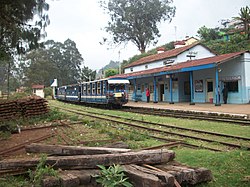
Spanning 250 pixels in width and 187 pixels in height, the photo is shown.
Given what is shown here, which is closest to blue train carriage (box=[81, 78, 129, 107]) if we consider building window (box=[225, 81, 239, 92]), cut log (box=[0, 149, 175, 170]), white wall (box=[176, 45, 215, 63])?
building window (box=[225, 81, 239, 92])

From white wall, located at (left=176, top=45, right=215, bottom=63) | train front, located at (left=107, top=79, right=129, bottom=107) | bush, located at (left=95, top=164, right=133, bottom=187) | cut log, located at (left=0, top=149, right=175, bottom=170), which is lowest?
bush, located at (left=95, top=164, right=133, bottom=187)

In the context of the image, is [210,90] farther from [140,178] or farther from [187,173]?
[140,178]

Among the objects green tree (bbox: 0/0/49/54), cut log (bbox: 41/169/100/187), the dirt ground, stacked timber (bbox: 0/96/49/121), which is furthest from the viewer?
stacked timber (bbox: 0/96/49/121)

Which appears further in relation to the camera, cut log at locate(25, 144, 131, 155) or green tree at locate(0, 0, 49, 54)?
green tree at locate(0, 0, 49, 54)

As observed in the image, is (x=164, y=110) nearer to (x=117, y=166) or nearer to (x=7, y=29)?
Answer: (x=7, y=29)

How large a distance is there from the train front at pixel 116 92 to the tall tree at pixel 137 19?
31.1 metres

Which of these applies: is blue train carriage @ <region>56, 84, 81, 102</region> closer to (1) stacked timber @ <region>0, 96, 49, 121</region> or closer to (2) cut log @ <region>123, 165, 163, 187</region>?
(1) stacked timber @ <region>0, 96, 49, 121</region>

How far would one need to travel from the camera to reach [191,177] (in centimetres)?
411

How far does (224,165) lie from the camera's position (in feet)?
A: 17.3

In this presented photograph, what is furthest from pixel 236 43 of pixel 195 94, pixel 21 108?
pixel 21 108

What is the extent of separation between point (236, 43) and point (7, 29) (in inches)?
1258

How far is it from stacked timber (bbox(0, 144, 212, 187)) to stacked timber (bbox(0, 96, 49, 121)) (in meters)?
11.0

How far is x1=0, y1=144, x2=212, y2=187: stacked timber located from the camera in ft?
12.4

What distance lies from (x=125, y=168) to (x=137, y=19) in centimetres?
5081
